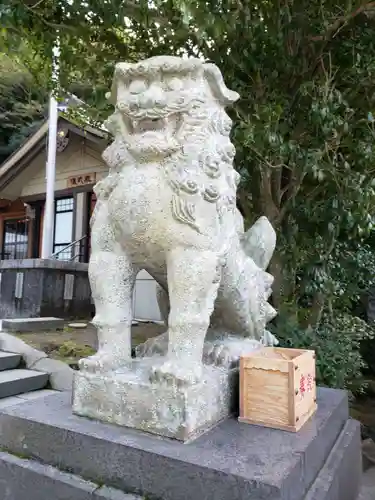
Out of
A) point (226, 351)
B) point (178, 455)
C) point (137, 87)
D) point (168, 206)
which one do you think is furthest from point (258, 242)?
point (178, 455)

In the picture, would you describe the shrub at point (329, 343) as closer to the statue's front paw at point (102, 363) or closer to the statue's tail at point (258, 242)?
the statue's tail at point (258, 242)

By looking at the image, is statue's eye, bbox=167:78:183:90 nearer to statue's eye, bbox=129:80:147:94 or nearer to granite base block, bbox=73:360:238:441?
statue's eye, bbox=129:80:147:94

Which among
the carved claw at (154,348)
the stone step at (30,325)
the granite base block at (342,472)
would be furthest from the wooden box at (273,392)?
the stone step at (30,325)

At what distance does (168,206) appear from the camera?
1.43 meters

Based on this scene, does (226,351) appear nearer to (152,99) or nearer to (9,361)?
(152,99)

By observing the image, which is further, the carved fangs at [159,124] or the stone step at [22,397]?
the stone step at [22,397]

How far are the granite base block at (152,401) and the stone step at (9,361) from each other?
2.19m

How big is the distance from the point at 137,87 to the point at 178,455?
1221 mm

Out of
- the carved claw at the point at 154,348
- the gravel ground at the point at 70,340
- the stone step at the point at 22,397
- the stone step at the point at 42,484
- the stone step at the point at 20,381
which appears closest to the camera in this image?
the stone step at the point at 42,484

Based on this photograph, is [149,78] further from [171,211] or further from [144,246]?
[144,246]

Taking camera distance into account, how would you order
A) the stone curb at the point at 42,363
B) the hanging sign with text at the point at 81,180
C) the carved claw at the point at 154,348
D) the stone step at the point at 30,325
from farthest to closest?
the hanging sign with text at the point at 81,180 < the stone step at the point at 30,325 < the stone curb at the point at 42,363 < the carved claw at the point at 154,348

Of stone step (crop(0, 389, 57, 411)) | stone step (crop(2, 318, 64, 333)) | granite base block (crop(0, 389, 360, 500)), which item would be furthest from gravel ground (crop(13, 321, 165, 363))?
granite base block (crop(0, 389, 360, 500))

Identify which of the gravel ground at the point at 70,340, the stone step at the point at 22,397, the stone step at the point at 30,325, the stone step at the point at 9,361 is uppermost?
the stone step at the point at 30,325

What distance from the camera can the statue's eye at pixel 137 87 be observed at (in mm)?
1469
